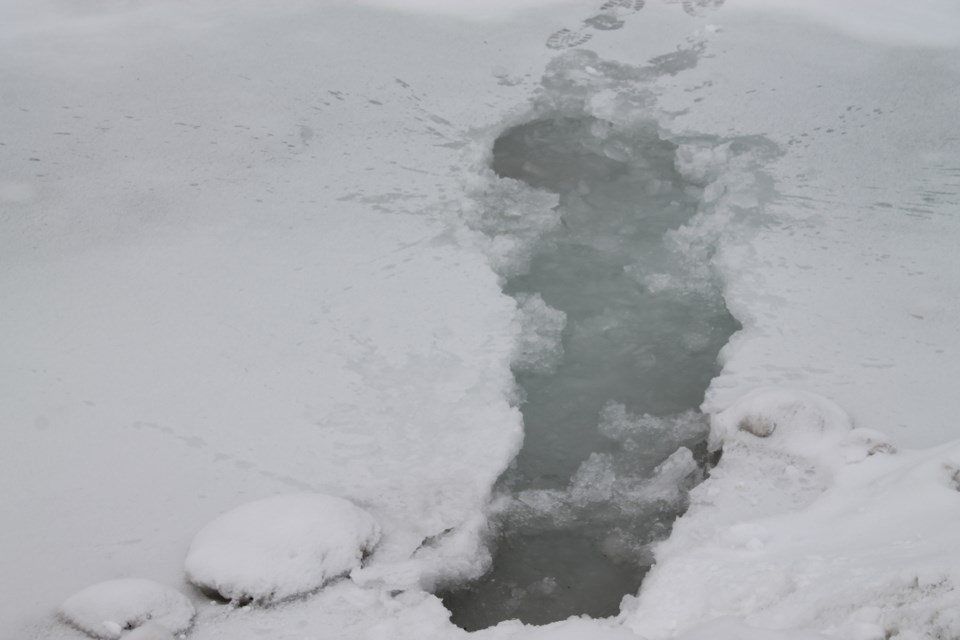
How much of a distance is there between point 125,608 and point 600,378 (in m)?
2.27

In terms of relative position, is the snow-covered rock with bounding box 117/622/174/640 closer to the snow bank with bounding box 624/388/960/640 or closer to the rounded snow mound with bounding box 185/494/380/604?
the rounded snow mound with bounding box 185/494/380/604

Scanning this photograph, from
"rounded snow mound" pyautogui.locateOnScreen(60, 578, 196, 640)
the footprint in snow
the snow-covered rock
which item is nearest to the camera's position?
the snow-covered rock

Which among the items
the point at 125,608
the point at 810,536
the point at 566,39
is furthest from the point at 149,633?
the point at 566,39

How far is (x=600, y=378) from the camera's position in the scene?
13.4 feet

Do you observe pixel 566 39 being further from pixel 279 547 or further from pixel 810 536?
pixel 279 547

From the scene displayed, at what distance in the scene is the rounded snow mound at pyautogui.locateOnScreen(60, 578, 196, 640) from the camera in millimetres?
2645

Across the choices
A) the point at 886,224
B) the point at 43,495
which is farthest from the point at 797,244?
the point at 43,495

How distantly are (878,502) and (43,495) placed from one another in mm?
2902

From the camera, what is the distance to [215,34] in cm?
566

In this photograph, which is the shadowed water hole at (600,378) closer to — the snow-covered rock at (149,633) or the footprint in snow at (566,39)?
the footprint in snow at (566,39)

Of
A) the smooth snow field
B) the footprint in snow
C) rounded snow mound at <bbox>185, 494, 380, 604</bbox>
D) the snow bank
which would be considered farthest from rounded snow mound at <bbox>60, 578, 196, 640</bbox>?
the footprint in snow

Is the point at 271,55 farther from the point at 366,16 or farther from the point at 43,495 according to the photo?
the point at 43,495

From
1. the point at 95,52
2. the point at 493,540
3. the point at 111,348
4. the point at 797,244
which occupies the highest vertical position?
the point at 95,52

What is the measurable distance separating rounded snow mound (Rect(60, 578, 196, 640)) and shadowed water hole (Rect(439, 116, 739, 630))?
88 centimetres
